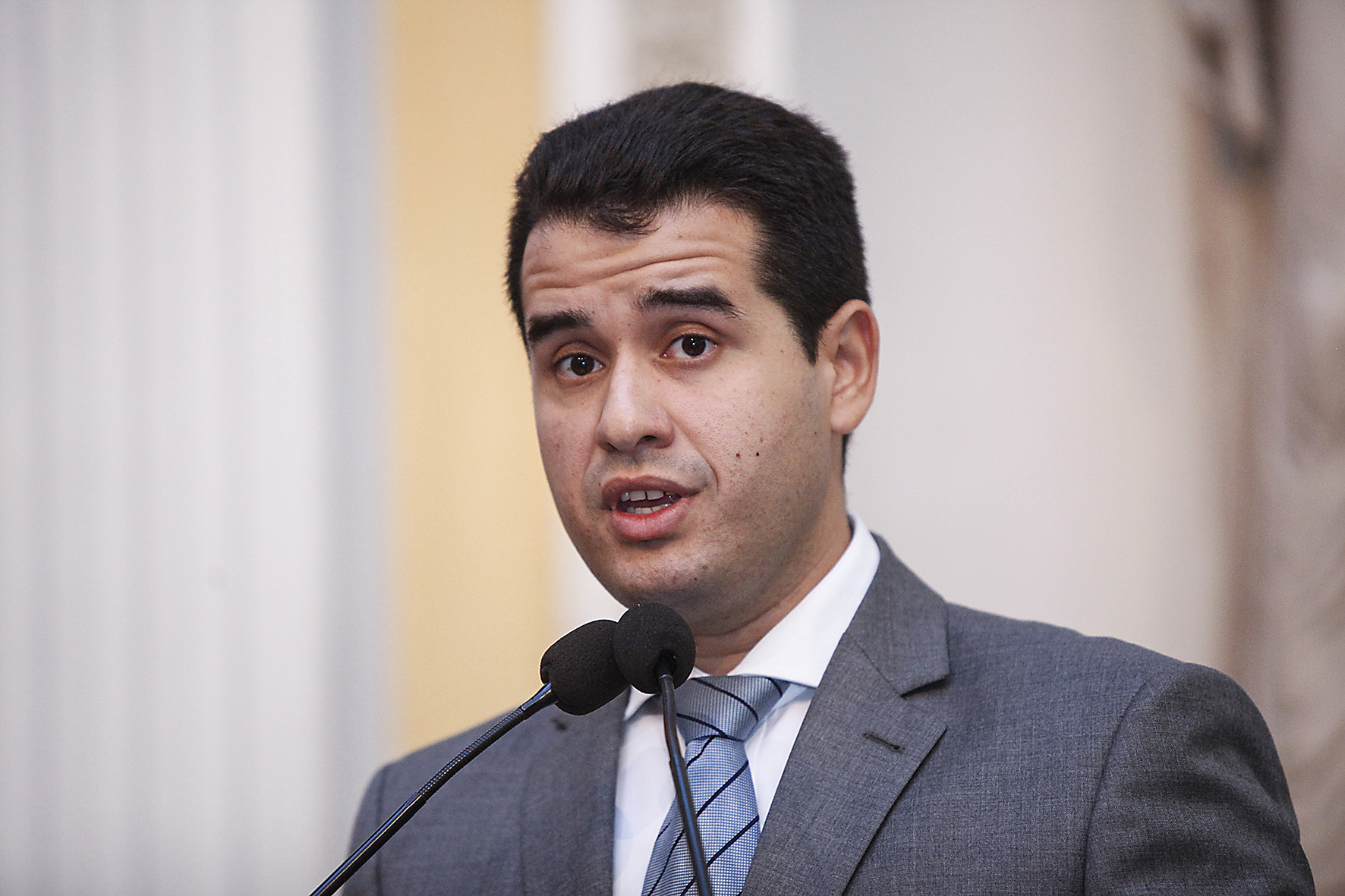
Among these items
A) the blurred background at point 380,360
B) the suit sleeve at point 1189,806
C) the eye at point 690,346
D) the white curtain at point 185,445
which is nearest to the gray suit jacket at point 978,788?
the suit sleeve at point 1189,806

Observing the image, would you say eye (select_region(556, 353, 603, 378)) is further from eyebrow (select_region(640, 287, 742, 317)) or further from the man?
eyebrow (select_region(640, 287, 742, 317))

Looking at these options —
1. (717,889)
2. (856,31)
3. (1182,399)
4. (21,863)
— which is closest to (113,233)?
(21,863)

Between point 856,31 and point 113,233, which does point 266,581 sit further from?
point 856,31

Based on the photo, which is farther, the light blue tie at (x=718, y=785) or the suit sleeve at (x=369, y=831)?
the suit sleeve at (x=369, y=831)

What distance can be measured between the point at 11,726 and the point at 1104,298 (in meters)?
2.77

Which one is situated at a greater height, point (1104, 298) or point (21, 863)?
point (1104, 298)

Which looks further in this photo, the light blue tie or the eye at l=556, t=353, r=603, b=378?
the eye at l=556, t=353, r=603, b=378

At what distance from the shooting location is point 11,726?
8.98 feet

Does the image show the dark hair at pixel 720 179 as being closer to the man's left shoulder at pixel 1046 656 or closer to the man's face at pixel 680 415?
the man's face at pixel 680 415

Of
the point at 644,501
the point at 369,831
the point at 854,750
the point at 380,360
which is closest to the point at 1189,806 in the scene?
the point at 854,750

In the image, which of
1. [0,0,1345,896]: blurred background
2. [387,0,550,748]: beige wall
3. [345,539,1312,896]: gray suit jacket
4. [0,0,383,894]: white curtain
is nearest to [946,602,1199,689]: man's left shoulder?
[345,539,1312,896]: gray suit jacket

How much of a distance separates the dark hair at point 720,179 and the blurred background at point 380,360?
37.5 inches

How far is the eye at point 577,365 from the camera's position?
59.4 inches

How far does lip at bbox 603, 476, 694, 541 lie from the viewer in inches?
54.4
